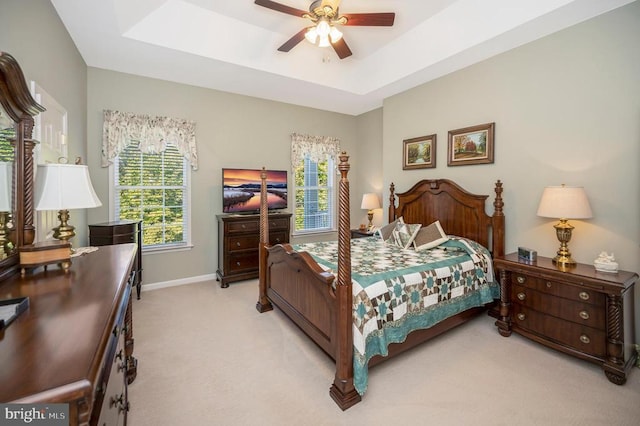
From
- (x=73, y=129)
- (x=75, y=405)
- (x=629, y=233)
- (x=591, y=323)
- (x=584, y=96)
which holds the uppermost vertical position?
(x=584, y=96)

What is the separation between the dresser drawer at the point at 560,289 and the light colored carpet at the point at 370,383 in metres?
0.54

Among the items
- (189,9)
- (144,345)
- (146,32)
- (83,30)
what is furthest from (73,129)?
(144,345)

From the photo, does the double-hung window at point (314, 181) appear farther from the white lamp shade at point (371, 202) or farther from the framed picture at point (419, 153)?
the framed picture at point (419, 153)

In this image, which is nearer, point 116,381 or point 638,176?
point 116,381

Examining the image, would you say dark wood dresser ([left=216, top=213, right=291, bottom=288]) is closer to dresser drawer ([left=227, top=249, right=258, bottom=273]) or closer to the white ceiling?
dresser drawer ([left=227, top=249, right=258, bottom=273])

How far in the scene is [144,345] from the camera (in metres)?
2.61

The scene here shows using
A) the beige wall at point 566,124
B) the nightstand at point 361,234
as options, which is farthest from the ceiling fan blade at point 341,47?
the nightstand at point 361,234

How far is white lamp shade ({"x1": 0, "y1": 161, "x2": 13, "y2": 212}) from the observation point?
138 cm

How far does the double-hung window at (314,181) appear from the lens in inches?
207

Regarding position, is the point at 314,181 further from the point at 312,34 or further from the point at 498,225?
the point at 498,225

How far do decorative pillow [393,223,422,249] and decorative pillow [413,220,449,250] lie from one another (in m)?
0.06

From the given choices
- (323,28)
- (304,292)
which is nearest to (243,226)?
(304,292)

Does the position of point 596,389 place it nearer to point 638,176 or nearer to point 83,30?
point 638,176

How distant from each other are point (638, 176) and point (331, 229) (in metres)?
4.18
